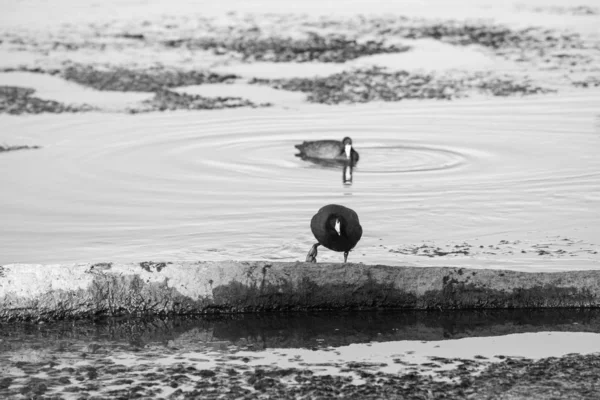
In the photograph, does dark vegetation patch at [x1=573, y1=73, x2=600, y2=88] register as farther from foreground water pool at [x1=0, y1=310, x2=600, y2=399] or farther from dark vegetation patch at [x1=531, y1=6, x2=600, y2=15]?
foreground water pool at [x1=0, y1=310, x2=600, y2=399]

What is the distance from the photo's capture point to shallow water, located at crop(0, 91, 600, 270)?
37.6 feet

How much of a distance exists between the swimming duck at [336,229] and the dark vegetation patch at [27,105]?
10.1 meters

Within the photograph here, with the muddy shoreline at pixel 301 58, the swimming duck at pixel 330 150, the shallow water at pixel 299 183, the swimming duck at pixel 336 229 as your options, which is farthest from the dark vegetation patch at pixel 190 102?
the swimming duck at pixel 336 229

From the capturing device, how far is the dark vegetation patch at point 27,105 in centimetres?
1909

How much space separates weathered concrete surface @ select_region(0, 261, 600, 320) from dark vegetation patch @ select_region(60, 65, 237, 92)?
12002 millimetres

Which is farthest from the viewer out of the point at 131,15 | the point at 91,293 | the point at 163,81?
the point at 131,15

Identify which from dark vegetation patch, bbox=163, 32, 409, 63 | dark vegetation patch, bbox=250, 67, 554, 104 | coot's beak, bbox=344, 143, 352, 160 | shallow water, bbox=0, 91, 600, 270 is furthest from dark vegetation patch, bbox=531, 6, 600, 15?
coot's beak, bbox=344, 143, 352, 160

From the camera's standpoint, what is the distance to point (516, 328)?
8.65 meters

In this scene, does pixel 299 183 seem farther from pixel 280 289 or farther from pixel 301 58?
pixel 301 58

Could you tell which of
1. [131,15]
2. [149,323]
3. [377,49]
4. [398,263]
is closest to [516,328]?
[398,263]

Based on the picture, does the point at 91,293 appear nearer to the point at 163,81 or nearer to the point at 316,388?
the point at 316,388

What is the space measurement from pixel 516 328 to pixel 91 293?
3.52m

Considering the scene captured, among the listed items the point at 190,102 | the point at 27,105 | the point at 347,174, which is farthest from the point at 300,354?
the point at 27,105

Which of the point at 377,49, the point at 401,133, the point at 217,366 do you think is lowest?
the point at 217,366
